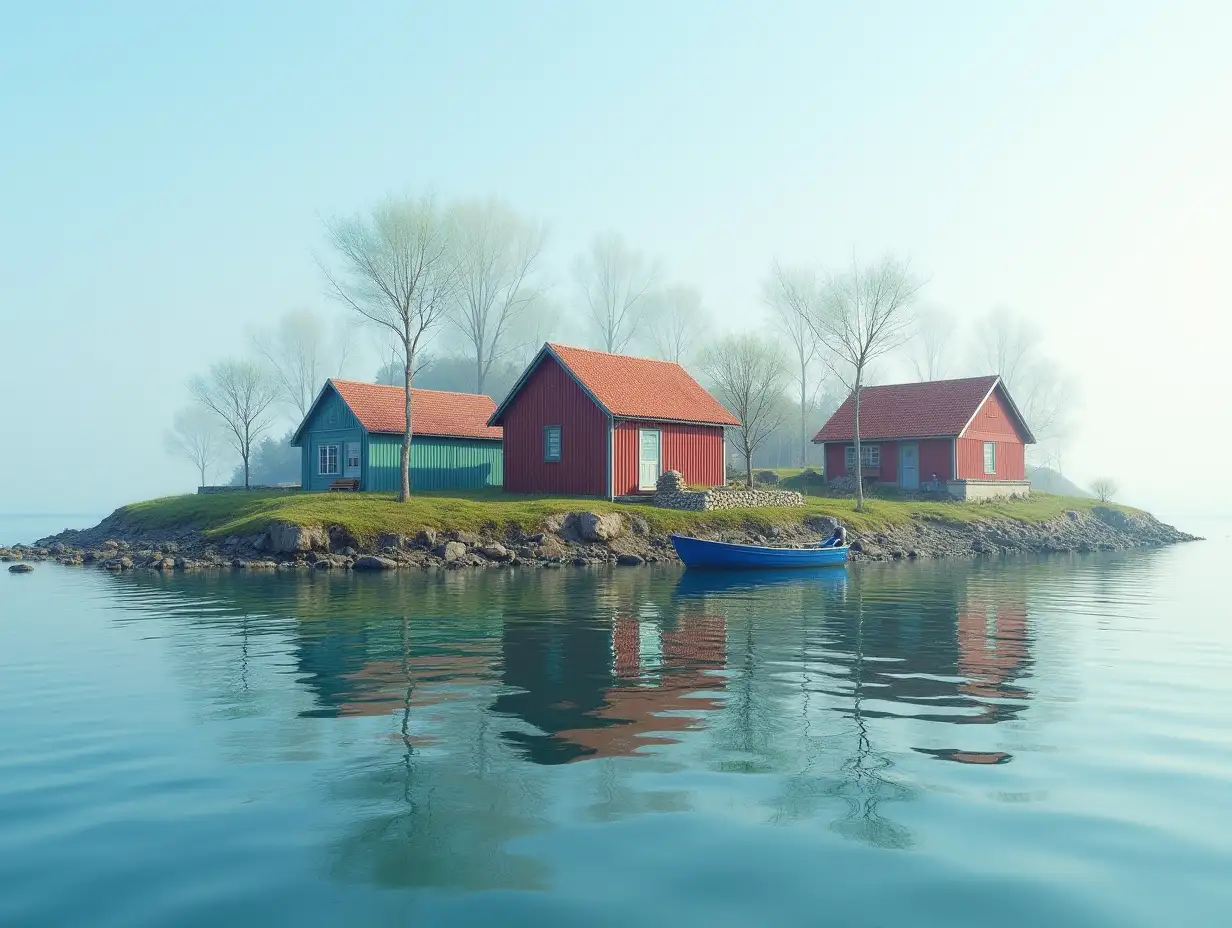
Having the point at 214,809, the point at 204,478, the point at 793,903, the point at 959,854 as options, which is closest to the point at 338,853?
the point at 214,809

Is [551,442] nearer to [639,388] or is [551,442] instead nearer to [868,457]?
[639,388]

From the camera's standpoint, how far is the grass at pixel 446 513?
36.9m

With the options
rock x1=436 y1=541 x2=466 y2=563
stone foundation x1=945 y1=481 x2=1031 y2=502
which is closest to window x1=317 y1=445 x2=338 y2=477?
rock x1=436 y1=541 x2=466 y2=563

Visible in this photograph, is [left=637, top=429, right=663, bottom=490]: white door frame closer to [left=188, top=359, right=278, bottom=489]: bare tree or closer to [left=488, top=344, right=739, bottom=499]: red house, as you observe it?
[left=488, top=344, right=739, bottom=499]: red house

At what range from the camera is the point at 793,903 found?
593cm

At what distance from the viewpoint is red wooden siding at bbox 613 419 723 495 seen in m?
42.9

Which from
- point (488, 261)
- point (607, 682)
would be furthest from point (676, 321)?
point (607, 682)

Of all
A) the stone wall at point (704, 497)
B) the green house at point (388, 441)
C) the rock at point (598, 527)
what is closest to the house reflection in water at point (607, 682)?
the rock at point (598, 527)

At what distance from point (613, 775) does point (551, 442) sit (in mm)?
37163

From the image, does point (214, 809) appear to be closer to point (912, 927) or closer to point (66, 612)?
point (912, 927)

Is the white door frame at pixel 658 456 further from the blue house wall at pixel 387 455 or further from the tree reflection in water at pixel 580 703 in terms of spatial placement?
the tree reflection in water at pixel 580 703

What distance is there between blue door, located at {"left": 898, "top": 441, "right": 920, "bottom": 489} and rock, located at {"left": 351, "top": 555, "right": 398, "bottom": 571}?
3458 cm

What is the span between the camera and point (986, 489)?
5675cm

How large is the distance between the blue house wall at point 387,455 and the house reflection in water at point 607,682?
1219 inches
